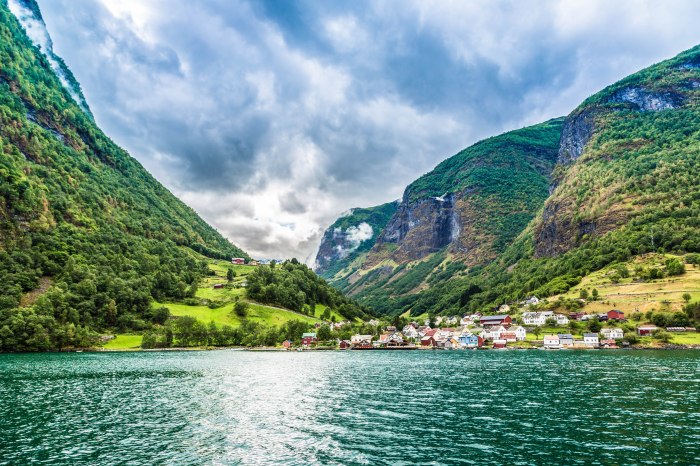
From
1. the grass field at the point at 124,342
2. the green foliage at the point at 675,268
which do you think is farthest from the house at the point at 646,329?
the grass field at the point at 124,342

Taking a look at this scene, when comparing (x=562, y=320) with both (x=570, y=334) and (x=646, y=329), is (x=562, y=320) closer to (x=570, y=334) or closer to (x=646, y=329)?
(x=570, y=334)

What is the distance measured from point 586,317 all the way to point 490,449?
176m

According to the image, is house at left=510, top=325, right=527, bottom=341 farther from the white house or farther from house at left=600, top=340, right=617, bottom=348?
house at left=600, top=340, right=617, bottom=348

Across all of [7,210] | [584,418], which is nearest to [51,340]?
[7,210]

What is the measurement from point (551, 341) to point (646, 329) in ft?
107

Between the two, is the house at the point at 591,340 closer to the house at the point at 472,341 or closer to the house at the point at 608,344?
the house at the point at 608,344

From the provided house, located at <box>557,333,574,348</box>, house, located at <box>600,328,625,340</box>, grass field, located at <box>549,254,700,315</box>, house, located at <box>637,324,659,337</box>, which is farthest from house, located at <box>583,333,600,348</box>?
grass field, located at <box>549,254,700,315</box>

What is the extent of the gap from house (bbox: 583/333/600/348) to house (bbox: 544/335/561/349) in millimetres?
9751

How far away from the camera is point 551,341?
167000mm

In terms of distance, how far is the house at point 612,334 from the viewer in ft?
517

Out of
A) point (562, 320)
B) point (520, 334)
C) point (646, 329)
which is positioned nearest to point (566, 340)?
point (562, 320)

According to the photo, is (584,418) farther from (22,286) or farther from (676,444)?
(22,286)

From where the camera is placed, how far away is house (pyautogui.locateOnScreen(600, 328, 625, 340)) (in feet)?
517

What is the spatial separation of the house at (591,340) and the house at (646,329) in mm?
14842
